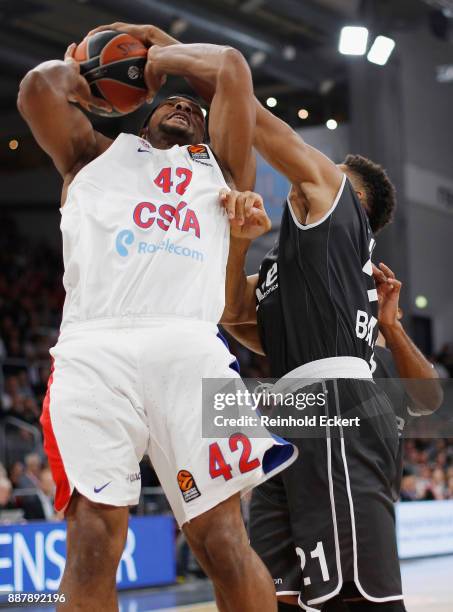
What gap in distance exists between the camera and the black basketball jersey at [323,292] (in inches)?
A: 131

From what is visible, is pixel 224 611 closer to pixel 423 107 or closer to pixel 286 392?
pixel 286 392

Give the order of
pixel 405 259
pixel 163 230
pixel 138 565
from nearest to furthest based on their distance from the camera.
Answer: pixel 163 230, pixel 138 565, pixel 405 259

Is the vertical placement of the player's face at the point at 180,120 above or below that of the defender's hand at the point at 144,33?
below

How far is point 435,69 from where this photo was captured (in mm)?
20406

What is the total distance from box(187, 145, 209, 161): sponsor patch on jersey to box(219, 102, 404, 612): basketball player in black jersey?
0.69ft

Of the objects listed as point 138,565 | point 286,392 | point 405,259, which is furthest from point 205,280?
point 405,259

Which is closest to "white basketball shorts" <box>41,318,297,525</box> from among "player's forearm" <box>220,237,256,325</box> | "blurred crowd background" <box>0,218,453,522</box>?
"player's forearm" <box>220,237,256,325</box>

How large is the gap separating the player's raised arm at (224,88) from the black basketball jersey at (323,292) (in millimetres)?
337

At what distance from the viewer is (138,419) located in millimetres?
2758

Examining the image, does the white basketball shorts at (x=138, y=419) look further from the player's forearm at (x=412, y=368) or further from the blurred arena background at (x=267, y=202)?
the blurred arena background at (x=267, y=202)

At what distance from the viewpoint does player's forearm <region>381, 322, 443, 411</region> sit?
386 cm

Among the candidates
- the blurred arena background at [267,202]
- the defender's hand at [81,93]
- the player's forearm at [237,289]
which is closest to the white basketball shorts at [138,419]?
the player's forearm at [237,289]

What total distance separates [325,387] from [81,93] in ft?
4.40

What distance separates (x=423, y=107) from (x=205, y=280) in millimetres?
18749
